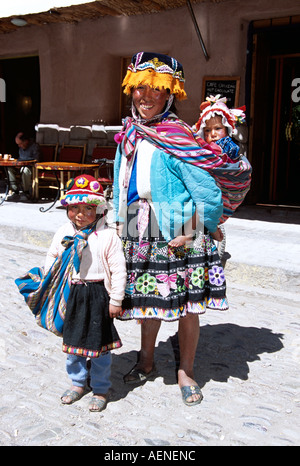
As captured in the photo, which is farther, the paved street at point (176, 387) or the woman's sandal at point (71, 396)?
the woman's sandal at point (71, 396)

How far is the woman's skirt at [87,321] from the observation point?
2.53 metres

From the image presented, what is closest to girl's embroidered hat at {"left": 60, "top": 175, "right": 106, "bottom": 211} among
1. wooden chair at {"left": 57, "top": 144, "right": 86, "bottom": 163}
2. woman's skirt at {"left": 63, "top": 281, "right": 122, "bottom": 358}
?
→ woman's skirt at {"left": 63, "top": 281, "right": 122, "bottom": 358}

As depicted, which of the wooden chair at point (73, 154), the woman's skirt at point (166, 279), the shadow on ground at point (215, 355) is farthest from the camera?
the wooden chair at point (73, 154)

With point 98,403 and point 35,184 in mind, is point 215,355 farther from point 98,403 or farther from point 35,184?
point 35,184

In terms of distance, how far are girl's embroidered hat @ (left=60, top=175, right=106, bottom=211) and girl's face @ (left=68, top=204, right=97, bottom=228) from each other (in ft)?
0.12

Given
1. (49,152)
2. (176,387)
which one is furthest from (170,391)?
(49,152)

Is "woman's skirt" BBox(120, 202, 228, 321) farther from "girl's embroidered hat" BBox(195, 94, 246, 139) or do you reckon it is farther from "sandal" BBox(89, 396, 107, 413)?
"girl's embroidered hat" BBox(195, 94, 246, 139)

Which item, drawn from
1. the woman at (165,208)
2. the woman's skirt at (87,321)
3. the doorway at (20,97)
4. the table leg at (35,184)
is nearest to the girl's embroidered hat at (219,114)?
the woman at (165,208)

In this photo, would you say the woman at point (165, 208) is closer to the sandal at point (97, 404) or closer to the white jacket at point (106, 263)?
the white jacket at point (106, 263)

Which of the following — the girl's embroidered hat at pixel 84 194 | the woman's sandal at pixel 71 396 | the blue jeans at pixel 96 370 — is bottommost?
the woman's sandal at pixel 71 396

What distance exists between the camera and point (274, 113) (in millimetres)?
9055

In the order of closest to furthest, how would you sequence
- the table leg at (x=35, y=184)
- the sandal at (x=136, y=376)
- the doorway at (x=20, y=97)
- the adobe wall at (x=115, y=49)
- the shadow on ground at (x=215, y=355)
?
1. the sandal at (x=136, y=376)
2. the shadow on ground at (x=215, y=355)
3. the adobe wall at (x=115, y=49)
4. the table leg at (x=35, y=184)
5. the doorway at (x=20, y=97)

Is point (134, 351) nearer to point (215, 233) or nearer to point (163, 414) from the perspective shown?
point (163, 414)

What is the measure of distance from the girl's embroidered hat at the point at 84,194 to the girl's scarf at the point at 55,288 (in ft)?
0.50
